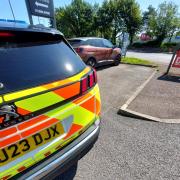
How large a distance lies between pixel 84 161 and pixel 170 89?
4118mm

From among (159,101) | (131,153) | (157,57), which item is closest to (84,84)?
(131,153)

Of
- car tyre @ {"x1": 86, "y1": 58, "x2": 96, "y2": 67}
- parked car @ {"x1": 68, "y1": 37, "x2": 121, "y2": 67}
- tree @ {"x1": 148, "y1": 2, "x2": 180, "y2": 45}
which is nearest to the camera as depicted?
parked car @ {"x1": 68, "y1": 37, "x2": 121, "y2": 67}

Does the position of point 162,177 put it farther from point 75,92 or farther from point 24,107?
point 24,107

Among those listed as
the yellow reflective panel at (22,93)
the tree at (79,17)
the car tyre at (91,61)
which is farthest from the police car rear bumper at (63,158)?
the tree at (79,17)

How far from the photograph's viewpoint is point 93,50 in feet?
24.5

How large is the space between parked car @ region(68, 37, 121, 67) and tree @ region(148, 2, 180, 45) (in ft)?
107

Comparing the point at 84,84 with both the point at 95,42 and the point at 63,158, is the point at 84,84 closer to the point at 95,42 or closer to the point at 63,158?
the point at 63,158

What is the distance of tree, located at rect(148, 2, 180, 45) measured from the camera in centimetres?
3725

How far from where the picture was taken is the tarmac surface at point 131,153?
7.14ft

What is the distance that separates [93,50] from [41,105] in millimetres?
6361

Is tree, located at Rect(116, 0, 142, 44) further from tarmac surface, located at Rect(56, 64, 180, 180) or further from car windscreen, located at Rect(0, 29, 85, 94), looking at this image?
car windscreen, located at Rect(0, 29, 85, 94)

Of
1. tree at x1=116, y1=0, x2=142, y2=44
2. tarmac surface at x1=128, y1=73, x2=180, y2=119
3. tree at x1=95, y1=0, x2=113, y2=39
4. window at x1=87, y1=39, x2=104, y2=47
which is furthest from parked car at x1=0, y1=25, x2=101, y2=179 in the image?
tree at x1=116, y1=0, x2=142, y2=44

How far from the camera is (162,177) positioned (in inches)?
83.7

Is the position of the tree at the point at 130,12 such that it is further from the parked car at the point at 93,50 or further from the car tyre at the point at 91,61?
the car tyre at the point at 91,61
